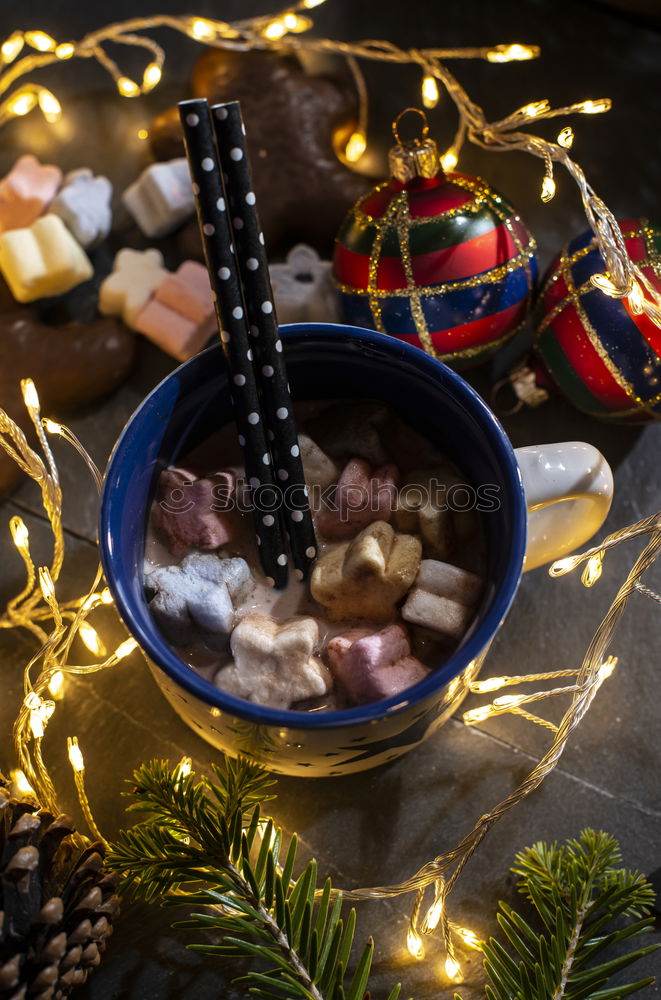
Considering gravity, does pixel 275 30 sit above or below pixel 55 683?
above

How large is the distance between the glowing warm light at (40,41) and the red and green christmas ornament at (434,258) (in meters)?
0.47

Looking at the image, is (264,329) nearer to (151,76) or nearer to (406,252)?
(406,252)

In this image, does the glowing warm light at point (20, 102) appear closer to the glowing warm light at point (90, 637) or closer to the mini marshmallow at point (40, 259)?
the mini marshmallow at point (40, 259)

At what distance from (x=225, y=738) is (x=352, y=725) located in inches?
5.4

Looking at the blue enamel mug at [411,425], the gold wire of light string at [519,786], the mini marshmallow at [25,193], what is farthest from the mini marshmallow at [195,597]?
the mini marshmallow at [25,193]

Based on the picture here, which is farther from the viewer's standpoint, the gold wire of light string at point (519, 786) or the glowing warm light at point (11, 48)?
the glowing warm light at point (11, 48)

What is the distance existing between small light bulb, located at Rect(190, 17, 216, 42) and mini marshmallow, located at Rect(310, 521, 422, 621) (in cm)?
64

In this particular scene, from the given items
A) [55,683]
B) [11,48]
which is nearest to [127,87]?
[11,48]

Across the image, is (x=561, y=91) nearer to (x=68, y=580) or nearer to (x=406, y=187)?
(x=406, y=187)

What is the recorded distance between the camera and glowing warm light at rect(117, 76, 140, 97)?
1.12m

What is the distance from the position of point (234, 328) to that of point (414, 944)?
0.52 meters

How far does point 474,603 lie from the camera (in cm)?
74

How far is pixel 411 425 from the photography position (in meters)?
0.84

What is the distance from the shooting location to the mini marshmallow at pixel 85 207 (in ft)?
3.39
